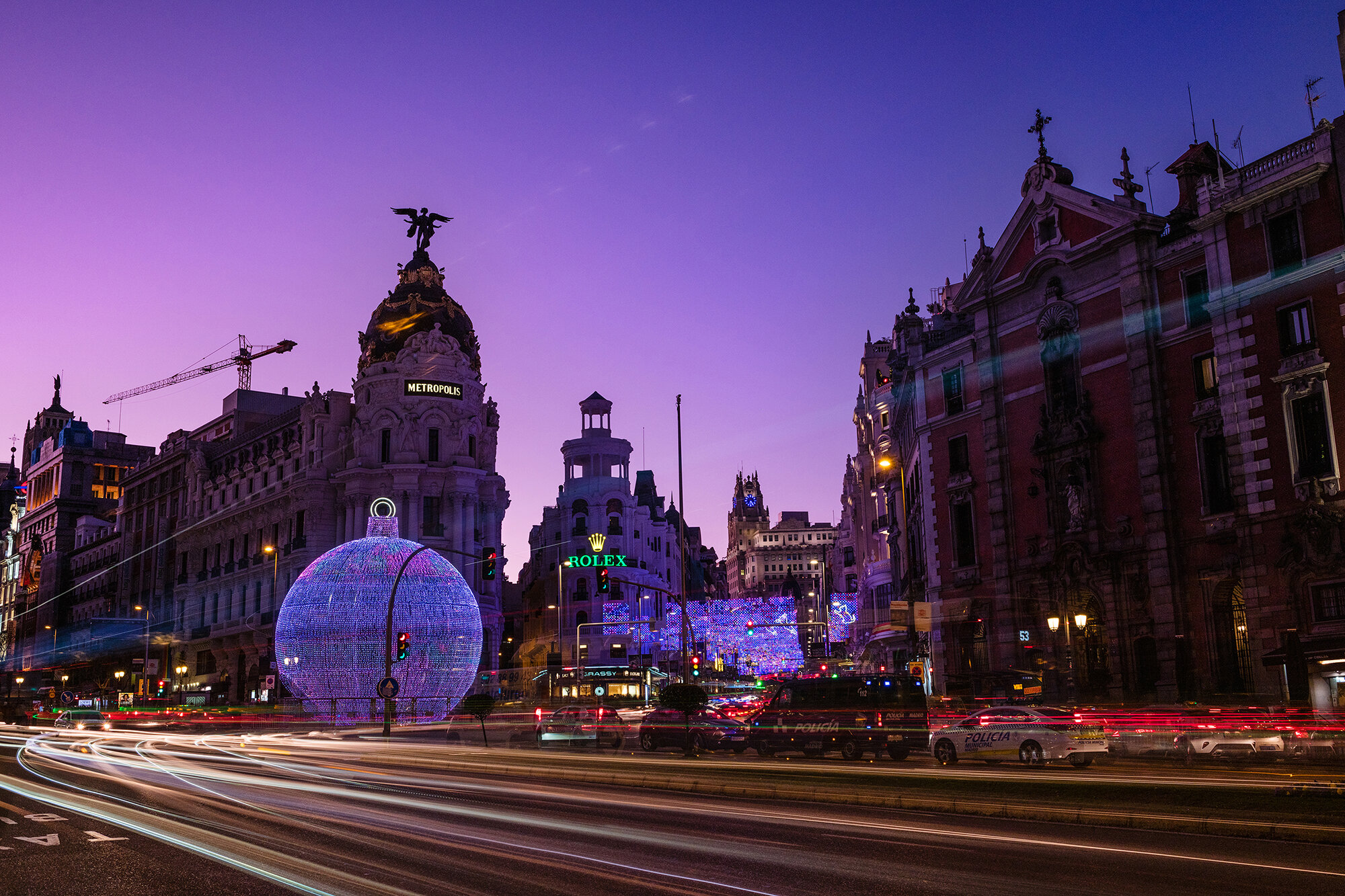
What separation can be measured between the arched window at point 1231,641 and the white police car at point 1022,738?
35.7ft

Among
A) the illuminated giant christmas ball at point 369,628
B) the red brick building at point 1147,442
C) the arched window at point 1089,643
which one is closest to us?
the red brick building at point 1147,442

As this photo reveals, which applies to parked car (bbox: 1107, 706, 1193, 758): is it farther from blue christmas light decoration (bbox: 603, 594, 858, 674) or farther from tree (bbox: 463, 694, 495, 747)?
blue christmas light decoration (bbox: 603, 594, 858, 674)

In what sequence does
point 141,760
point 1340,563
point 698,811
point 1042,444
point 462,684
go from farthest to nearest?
point 462,684 → point 1042,444 → point 1340,563 → point 141,760 → point 698,811

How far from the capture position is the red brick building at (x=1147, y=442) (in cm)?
3388

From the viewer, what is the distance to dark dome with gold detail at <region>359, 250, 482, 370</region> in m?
80.5

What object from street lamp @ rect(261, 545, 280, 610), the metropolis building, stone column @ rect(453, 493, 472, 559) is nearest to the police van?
the metropolis building

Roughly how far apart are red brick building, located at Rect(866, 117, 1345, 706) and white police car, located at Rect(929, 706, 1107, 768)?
27.5ft

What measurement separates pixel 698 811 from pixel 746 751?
19.5m

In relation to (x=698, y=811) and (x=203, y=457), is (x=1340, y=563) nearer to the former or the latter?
(x=698, y=811)

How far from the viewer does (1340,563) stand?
3238cm

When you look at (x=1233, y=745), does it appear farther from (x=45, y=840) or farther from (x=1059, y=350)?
(x=45, y=840)

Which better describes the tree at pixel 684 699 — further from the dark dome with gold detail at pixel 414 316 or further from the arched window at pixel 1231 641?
the dark dome with gold detail at pixel 414 316

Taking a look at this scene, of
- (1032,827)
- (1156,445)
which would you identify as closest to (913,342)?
(1156,445)

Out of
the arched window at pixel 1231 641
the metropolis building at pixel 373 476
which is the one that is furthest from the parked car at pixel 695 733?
the metropolis building at pixel 373 476
